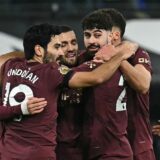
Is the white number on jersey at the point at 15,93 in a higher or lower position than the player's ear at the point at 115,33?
lower

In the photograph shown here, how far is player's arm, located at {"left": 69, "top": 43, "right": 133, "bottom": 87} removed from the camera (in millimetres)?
4887

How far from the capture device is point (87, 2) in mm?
11094

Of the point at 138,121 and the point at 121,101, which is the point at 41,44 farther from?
the point at 138,121

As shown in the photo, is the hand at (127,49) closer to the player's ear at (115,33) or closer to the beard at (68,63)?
the player's ear at (115,33)

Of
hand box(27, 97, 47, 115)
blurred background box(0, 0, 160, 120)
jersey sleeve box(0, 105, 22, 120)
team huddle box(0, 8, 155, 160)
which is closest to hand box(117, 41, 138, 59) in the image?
team huddle box(0, 8, 155, 160)

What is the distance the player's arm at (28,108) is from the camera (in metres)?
4.84

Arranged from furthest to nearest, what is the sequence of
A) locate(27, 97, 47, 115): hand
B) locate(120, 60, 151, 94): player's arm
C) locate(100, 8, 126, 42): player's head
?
1. locate(100, 8, 126, 42): player's head
2. locate(120, 60, 151, 94): player's arm
3. locate(27, 97, 47, 115): hand

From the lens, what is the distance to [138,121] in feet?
17.4

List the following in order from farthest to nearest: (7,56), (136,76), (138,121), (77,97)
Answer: (7,56), (138,121), (77,97), (136,76)

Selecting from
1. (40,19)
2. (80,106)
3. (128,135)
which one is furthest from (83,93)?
(40,19)

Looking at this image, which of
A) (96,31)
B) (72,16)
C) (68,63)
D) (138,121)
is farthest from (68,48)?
(72,16)

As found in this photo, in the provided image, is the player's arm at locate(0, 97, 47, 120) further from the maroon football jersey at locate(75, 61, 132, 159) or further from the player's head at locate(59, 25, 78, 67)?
the player's head at locate(59, 25, 78, 67)

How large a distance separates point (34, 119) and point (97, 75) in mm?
517

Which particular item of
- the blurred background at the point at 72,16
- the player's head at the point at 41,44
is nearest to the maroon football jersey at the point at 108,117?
the player's head at the point at 41,44
